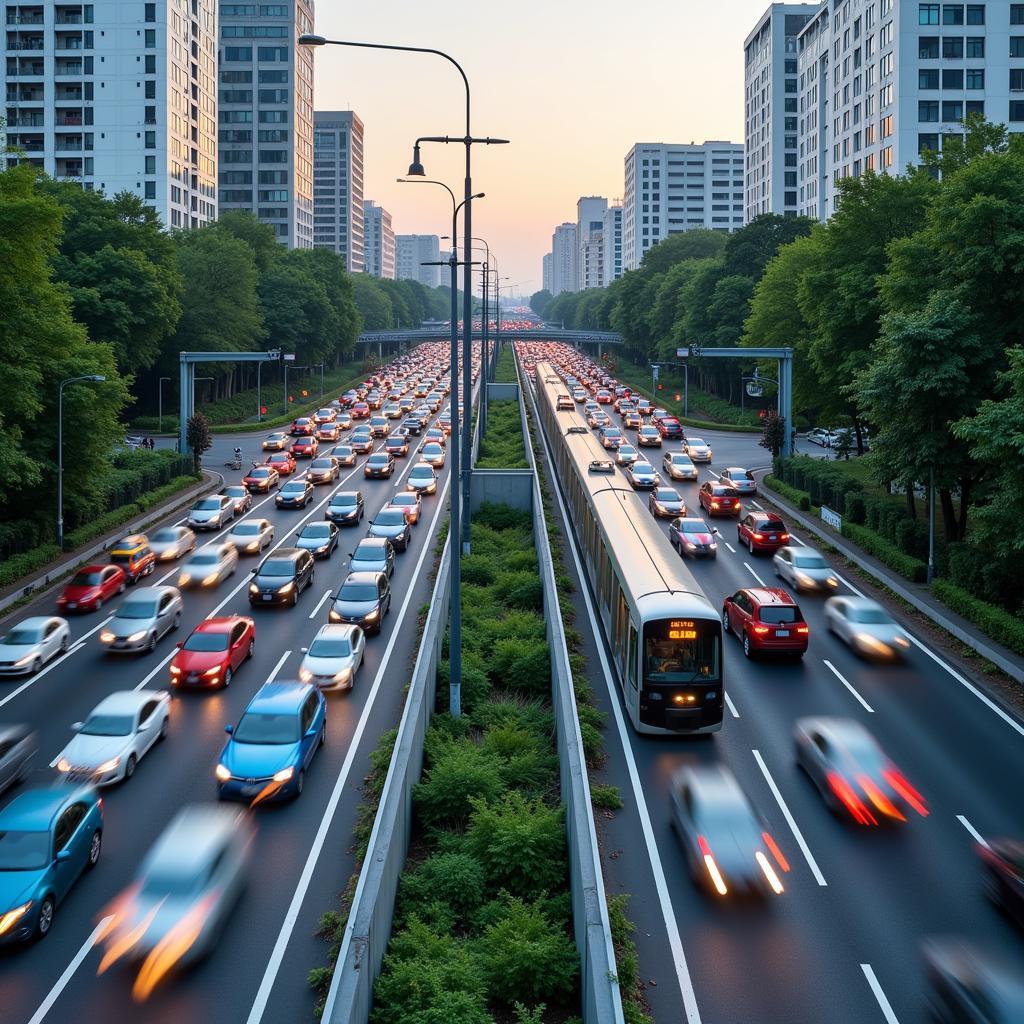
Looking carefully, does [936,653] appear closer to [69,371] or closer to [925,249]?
[925,249]

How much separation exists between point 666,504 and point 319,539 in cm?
1576

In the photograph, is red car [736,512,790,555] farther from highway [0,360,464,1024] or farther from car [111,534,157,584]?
car [111,534,157,584]

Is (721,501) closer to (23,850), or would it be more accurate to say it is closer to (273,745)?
(273,745)

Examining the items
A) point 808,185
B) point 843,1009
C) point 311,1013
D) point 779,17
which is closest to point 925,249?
point 843,1009

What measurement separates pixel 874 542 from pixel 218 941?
31035mm

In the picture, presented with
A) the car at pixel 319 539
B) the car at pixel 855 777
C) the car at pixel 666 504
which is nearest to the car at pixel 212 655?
the car at pixel 319 539

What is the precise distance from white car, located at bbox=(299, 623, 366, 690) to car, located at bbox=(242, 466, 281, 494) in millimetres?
29602

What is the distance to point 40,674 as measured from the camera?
88.9 ft

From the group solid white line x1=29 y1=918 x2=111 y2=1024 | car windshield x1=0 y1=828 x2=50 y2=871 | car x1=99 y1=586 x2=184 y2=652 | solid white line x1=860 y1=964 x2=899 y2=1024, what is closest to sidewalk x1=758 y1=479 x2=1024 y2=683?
solid white line x1=860 y1=964 x2=899 y2=1024

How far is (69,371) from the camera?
41.3 meters

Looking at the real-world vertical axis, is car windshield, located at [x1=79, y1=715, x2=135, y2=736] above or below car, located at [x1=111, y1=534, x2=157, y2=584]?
below

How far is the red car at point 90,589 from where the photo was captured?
33062mm

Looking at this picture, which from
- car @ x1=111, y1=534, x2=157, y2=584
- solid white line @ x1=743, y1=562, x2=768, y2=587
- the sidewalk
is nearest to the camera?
the sidewalk

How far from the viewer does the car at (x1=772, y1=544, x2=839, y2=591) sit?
1367 inches
